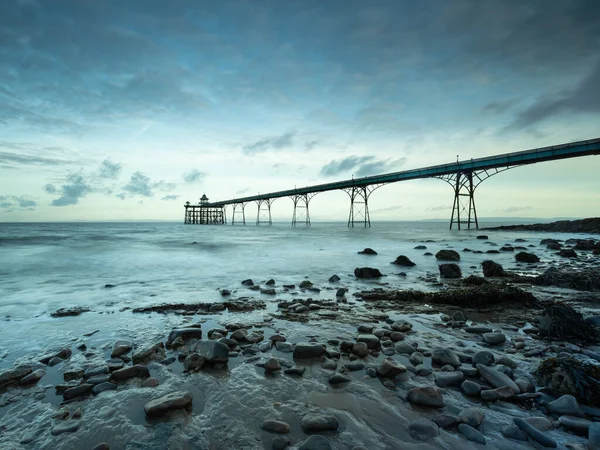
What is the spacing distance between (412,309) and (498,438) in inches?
165

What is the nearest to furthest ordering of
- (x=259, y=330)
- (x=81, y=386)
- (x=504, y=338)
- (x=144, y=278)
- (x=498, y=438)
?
(x=498, y=438), (x=81, y=386), (x=504, y=338), (x=259, y=330), (x=144, y=278)

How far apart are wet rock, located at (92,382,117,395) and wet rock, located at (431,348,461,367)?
4.10m

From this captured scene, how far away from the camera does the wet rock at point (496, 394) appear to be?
10.3ft

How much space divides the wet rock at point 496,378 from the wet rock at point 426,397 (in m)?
0.78

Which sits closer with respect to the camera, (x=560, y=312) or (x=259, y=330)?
(x=560, y=312)

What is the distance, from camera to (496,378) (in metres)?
3.39

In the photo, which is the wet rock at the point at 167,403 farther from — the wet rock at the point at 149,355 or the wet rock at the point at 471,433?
the wet rock at the point at 471,433

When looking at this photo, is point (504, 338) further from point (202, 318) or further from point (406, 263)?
point (406, 263)

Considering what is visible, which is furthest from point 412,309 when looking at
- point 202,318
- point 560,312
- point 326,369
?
point 202,318

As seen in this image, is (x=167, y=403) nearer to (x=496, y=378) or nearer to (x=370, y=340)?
(x=370, y=340)

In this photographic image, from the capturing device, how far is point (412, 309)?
21.9 feet

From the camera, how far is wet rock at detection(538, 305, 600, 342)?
4676 mm

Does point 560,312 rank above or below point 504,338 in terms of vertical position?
above

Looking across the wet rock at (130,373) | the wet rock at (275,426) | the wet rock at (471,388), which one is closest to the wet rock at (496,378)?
the wet rock at (471,388)
